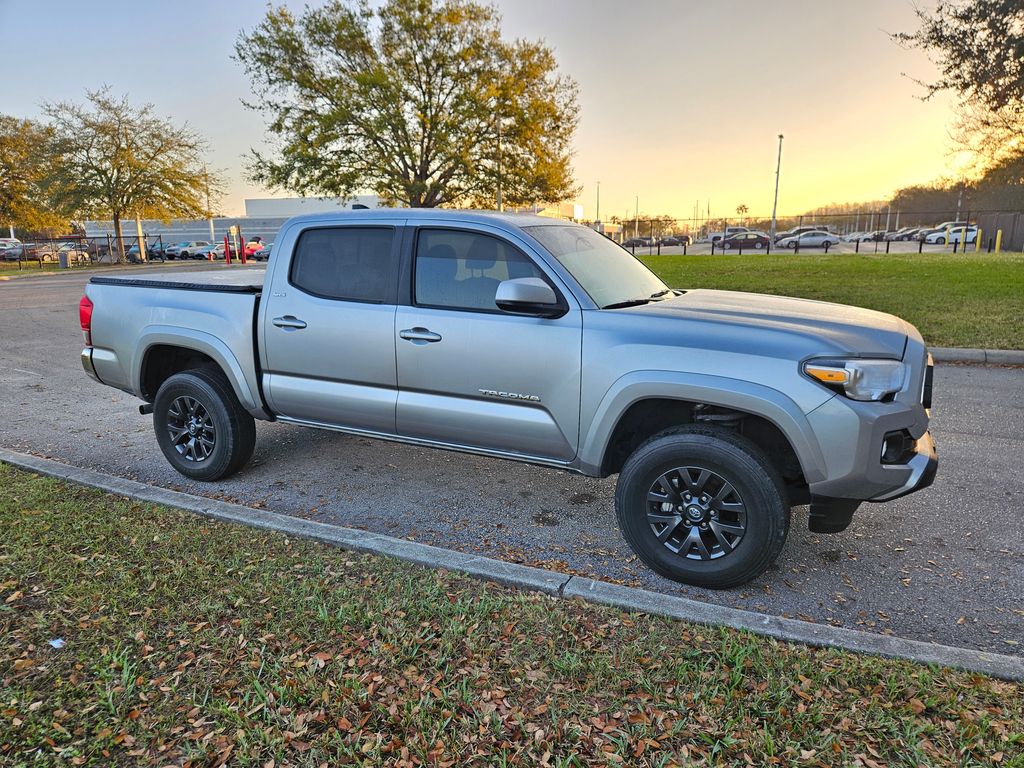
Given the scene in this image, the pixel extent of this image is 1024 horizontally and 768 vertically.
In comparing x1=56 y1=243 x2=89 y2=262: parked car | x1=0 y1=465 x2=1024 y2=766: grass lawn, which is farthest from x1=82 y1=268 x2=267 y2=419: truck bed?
x1=56 y1=243 x2=89 y2=262: parked car

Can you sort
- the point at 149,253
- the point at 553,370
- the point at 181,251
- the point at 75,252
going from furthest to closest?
the point at 181,251, the point at 149,253, the point at 75,252, the point at 553,370

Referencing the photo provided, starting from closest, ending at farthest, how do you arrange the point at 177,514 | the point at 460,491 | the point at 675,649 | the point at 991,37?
the point at 675,649 < the point at 177,514 < the point at 460,491 < the point at 991,37

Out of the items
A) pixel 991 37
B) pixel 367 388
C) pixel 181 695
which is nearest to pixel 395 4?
pixel 991 37

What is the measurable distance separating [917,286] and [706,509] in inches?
518

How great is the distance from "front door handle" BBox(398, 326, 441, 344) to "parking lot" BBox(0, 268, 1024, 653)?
116cm

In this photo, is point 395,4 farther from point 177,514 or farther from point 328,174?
point 177,514

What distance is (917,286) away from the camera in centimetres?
1368

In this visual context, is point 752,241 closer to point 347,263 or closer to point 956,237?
point 956,237

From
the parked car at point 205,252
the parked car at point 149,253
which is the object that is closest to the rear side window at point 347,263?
the parked car at point 149,253

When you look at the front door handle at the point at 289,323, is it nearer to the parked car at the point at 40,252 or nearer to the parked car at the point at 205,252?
the parked car at the point at 40,252

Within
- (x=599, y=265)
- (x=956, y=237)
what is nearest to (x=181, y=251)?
(x=599, y=265)

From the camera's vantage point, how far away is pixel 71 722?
2.33 meters

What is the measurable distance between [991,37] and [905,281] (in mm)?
4906

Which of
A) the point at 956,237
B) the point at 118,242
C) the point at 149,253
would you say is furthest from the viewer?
the point at 149,253
